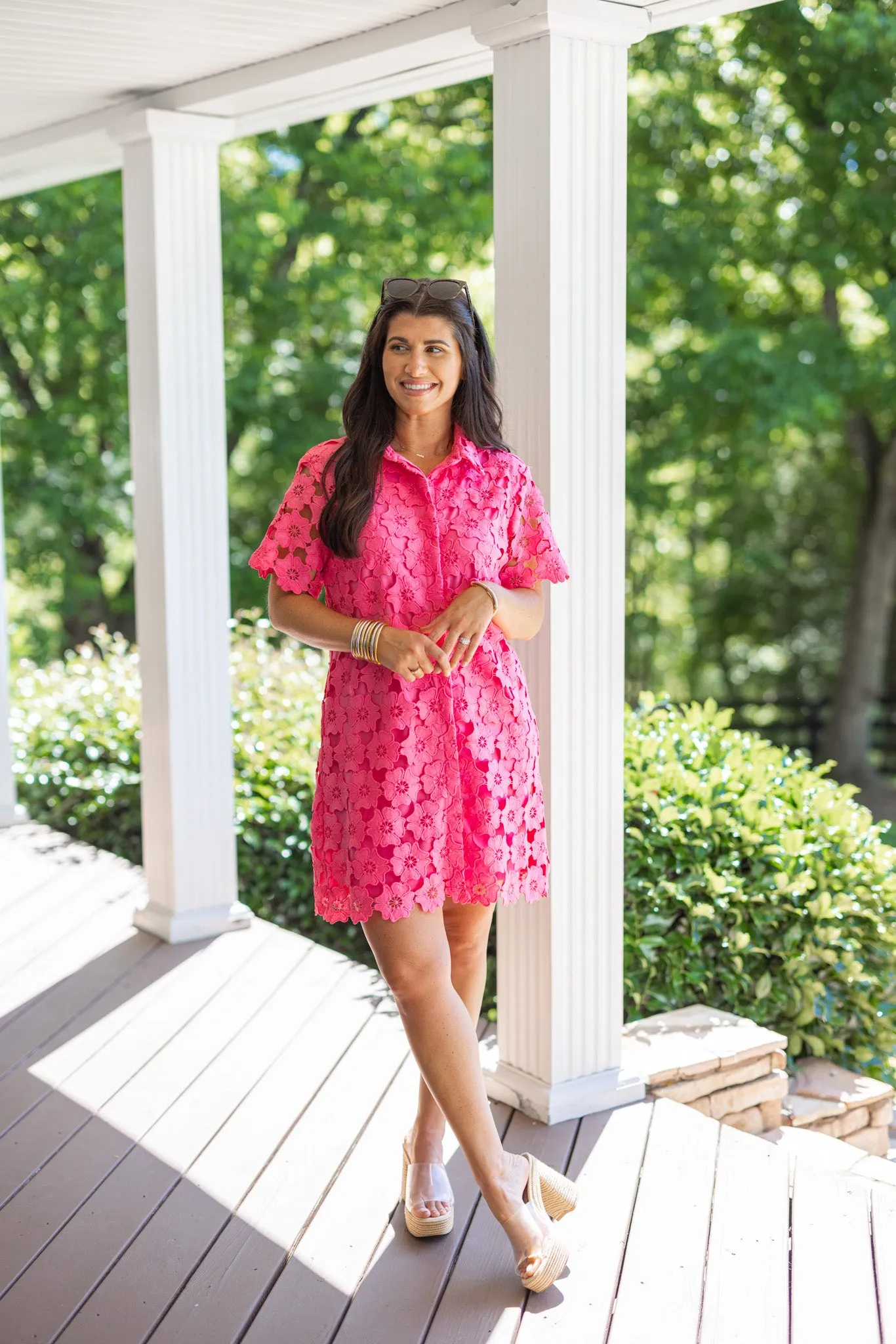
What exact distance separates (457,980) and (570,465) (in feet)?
3.88

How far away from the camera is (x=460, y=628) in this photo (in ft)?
7.69

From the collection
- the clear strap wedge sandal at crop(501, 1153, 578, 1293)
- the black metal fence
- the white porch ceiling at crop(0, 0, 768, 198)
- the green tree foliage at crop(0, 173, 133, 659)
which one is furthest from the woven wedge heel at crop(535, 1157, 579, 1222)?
the black metal fence

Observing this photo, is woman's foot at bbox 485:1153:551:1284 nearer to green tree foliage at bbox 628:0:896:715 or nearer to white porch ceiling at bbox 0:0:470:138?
white porch ceiling at bbox 0:0:470:138

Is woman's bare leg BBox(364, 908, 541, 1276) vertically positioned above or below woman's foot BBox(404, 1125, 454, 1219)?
above

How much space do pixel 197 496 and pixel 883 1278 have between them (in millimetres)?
3045

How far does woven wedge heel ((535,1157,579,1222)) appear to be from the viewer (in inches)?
103

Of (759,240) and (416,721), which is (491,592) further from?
(759,240)

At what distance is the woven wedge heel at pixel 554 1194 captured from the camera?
2.63 m

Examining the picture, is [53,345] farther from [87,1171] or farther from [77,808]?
[87,1171]

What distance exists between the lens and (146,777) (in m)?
4.63

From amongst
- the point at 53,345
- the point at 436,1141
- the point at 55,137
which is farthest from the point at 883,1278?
the point at 53,345

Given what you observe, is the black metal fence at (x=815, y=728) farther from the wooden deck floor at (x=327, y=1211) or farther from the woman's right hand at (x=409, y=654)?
the woman's right hand at (x=409, y=654)

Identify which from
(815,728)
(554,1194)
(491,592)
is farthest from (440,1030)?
(815,728)

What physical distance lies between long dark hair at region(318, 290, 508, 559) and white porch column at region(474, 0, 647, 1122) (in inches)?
21.4
